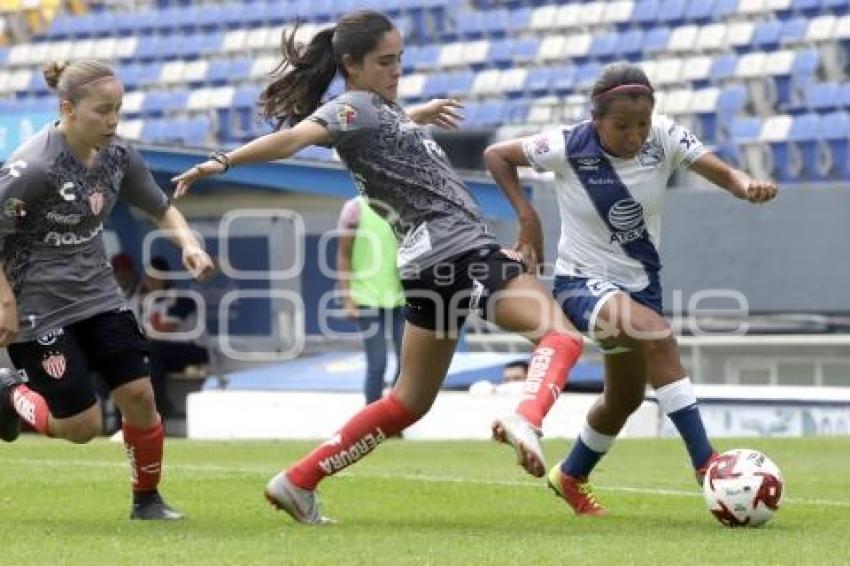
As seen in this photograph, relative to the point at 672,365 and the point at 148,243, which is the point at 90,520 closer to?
the point at 672,365

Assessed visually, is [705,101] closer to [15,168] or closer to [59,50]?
[59,50]

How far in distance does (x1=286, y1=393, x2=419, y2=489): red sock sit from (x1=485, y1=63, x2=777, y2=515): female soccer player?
81 centimetres

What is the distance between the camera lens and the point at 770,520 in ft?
26.3

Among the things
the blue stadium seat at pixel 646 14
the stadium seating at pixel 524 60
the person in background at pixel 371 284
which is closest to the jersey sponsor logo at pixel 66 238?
the person in background at pixel 371 284

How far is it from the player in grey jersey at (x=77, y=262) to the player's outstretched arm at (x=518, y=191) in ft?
4.31

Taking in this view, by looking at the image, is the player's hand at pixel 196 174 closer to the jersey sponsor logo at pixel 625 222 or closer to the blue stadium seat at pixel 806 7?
the jersey sponsor logo at pixel 625 222

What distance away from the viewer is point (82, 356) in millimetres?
7996

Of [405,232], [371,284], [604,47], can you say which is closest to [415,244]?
[405,232]

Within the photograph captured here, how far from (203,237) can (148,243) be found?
92 centimetres

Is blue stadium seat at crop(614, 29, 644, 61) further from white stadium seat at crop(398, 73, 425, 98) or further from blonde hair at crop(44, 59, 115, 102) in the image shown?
blonde hair at crop(44, 59, 115, 102)

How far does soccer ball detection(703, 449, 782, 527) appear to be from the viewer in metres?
7.66

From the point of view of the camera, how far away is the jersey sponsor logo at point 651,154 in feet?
26.8

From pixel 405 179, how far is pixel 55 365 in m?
1.55

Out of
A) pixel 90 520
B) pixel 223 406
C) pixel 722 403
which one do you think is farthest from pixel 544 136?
pixel 223 406
